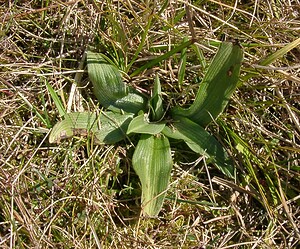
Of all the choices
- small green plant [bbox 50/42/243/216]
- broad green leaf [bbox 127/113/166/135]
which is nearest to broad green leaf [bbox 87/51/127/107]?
small green plant [bbox 50/42/243/216]

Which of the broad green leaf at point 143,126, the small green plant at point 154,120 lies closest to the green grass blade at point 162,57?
the small green plant at point 154,120

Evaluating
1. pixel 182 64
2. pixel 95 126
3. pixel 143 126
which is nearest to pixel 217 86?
pixel 182 64

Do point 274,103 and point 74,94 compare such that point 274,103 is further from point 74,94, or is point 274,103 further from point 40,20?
point 40,20

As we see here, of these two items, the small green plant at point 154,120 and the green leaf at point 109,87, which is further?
the green leaf at point 109,87

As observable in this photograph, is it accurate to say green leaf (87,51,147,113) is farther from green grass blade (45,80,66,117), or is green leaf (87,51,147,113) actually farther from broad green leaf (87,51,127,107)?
green grass blade (45,80,66,117)

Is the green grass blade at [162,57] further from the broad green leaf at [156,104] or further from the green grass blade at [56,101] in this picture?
the green grass blade at [56,101]
